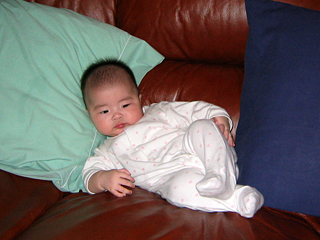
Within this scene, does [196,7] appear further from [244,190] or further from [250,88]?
[244,190]


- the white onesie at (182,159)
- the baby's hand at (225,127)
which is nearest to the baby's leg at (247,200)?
the white onesie at (182,159)

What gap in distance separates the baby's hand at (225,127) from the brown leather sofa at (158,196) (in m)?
0.10

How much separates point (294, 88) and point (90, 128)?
79 centimetres

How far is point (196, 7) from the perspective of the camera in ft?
4.21

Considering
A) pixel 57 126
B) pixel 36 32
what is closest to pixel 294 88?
pixel 57 126

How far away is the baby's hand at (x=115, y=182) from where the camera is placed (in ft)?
3.39

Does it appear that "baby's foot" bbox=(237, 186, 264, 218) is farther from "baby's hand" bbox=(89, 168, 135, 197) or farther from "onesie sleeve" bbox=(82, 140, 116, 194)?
"onesie sleeve" bbox=(82, 140, 116, 194)

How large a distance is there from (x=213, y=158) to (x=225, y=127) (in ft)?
0.75

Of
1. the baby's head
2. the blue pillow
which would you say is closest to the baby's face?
the baby's head

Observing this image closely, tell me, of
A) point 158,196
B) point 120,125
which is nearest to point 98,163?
point 120,125

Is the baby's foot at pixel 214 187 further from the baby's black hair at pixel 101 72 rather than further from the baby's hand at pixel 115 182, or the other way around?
the baby's black hair at pixel 101 72

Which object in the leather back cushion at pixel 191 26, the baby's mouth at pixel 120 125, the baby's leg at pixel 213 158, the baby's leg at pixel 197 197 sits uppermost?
the leather back cushion at pixel 191 26

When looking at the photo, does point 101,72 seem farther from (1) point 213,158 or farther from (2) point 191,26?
(1) point 213,158

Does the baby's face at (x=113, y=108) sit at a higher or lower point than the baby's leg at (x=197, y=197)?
higher
